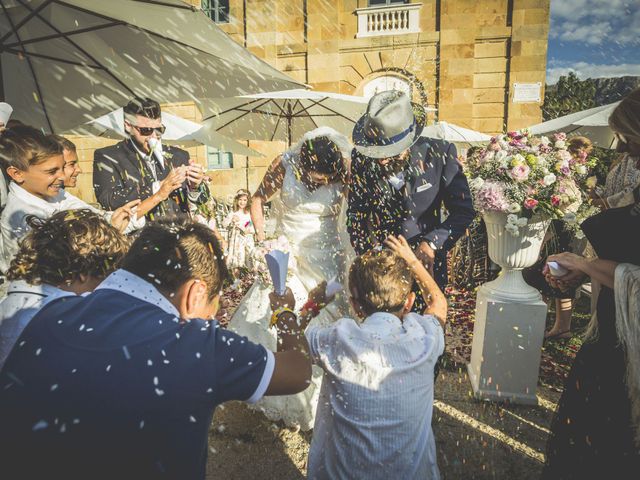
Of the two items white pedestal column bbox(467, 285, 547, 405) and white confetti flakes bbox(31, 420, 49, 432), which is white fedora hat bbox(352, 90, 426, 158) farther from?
white confetti flakes bbox(31, 420, 49, 432)

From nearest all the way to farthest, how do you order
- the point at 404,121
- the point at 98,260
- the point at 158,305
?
the point at 158,305
the point at 98,260
the point at 404,121

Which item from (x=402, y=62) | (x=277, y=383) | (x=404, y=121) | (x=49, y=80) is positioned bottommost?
(x=277, y=383)

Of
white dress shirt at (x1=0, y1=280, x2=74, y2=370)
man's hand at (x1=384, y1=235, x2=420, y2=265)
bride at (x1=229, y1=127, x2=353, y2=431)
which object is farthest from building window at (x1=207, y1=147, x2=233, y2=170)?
white dress shirt at (x1=0, y1=280, x2=74, y2=370)

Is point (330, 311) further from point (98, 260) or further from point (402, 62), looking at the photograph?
point (402, 62)

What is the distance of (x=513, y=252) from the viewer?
2.99m

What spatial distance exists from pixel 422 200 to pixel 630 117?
128cm

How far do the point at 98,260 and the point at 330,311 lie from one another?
1.85 meters

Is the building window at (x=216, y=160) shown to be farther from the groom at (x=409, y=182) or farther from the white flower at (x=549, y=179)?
the white flower at (x=549, y=179)

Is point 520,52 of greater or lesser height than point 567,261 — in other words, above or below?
above

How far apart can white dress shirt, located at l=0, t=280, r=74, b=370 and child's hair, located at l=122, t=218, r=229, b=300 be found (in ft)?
1.88

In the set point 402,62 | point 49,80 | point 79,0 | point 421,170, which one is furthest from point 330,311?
point 402,62

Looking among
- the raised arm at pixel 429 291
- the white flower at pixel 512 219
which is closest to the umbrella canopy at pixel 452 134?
the white flower at pixel 512 219

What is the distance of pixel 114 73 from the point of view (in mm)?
3529

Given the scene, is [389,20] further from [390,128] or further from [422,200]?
[422,200]
